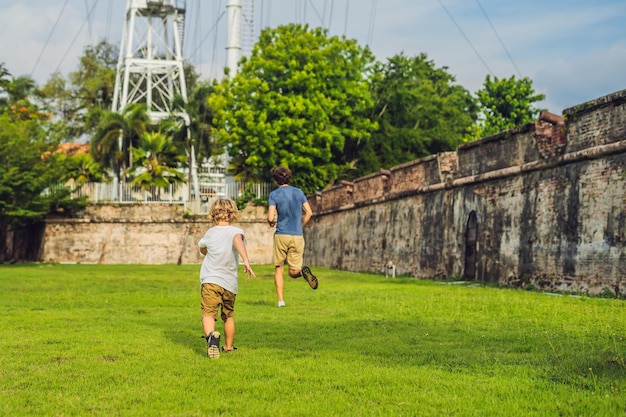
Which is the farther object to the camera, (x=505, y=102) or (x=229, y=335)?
(x=505, y=102)

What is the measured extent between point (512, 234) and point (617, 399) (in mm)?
14143

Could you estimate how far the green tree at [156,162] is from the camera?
153ft

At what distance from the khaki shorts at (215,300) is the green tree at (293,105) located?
35.5 meters

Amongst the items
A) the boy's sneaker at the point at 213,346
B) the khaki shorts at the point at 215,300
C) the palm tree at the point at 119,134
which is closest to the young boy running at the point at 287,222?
the khaki shorts at the point at 215,300

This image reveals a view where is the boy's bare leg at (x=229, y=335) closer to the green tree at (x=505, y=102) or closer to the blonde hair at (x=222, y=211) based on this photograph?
the blonde hair at (x=222, y=211)

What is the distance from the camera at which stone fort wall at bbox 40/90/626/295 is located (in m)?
15.6

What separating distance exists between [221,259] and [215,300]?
0.36 metres

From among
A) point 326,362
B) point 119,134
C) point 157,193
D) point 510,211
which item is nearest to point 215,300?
point 326,362

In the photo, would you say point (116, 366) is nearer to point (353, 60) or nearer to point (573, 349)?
point (573, 349)

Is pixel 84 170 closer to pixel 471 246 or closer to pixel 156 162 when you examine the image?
pixel 156 162

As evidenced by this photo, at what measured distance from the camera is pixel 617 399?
5125mm

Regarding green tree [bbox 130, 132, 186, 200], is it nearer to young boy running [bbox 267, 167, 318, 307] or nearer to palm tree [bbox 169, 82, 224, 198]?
palm tree [bbox 169, 82, 224, 198]

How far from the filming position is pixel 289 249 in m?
12.2

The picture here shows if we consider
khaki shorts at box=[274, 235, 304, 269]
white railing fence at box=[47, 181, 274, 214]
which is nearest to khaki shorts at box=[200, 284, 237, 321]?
khaki shorts at box=[274, 235, 304, 269]
